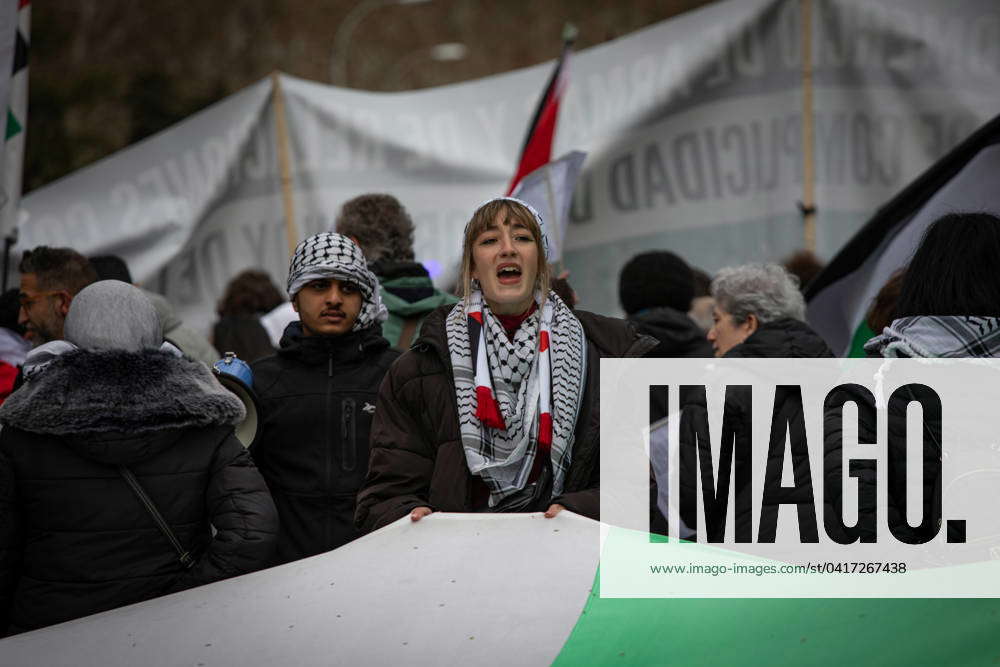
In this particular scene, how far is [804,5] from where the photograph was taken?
23.3 feet

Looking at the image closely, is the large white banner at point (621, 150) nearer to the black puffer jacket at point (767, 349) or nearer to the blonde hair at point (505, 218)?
the black puffer jacket at point (767, 349)

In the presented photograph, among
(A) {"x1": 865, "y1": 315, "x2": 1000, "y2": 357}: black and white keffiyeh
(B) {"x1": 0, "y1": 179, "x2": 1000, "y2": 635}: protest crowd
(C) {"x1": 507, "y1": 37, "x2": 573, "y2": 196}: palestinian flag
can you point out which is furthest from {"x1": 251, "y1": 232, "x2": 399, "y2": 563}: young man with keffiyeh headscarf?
(C) {"x1": 507, "y1": 37, "x2": 573, "y2": 196}: palestinian flag

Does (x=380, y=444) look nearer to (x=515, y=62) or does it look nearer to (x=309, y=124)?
(x=309, y=124)

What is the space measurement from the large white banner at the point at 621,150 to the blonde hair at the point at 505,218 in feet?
12.2

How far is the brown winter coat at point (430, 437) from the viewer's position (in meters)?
3.24

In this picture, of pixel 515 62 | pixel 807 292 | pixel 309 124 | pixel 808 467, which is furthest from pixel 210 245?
pixel 515 62

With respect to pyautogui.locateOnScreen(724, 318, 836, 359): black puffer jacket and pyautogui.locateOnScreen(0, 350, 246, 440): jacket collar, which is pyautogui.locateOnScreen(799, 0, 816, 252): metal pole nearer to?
pyautogui.locateOnScreen(724, 318, 836, 359): black puffer jacket

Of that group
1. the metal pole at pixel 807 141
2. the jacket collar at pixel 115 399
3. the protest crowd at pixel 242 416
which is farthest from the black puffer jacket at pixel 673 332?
the jacket collar at pixel 115 399

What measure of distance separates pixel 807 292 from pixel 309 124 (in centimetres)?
333

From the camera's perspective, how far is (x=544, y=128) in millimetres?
6473

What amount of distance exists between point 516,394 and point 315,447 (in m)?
0.97

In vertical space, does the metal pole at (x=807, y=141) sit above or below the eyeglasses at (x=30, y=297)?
above

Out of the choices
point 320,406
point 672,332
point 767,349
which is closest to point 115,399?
point 320,406

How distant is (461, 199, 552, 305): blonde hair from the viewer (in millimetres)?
3412
